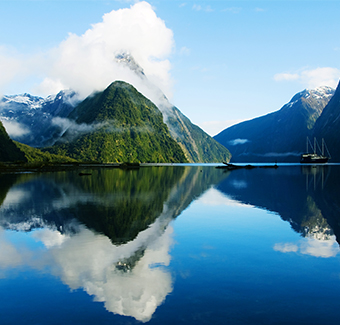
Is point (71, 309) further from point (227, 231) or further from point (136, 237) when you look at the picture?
point (227, 231)

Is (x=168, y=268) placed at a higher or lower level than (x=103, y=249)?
lower

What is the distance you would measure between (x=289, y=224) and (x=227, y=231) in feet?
20.2

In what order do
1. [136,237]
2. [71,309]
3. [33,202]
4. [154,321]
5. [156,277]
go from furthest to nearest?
[33,202], [136,237], [156,277], [71,309], [154,321]

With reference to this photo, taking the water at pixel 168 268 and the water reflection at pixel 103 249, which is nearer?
the water at pixel 168 268

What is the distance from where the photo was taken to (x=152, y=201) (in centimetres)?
3875

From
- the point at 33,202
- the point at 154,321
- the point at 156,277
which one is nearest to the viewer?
the point at 154,321

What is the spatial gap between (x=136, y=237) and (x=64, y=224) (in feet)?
25.3

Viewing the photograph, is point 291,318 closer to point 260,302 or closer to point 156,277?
point 260,302

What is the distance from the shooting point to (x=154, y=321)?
10.2 m

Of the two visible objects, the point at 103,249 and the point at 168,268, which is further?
the point at 103,249

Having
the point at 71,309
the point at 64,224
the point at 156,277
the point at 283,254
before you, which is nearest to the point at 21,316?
the point at 71,309

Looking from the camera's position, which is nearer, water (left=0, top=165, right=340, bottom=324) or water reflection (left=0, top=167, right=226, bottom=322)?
water (left=0, top=165, right=340, bottom=324)

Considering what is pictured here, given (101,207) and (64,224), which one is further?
(101,207)

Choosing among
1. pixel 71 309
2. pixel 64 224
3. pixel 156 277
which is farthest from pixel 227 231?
pixel 71 309
